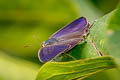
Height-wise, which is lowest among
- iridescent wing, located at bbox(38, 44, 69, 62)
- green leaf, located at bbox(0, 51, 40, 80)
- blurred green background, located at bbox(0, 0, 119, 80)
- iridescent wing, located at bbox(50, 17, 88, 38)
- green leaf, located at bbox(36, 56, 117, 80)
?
green leaf, located at bbox(36, 56, 117, 80)

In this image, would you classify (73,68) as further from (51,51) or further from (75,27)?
(75,27)

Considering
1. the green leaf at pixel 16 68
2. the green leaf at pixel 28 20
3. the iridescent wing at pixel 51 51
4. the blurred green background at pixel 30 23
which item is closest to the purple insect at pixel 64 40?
the iridescent wing at pixel 51 51

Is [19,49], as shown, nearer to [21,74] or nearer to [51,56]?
[21,74]

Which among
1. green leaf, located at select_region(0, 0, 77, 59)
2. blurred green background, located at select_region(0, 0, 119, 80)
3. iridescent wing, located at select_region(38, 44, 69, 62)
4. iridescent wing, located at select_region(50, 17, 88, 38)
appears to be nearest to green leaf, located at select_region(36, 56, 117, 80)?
iridescent wing, located at select_region(38, 44, 69, 62)

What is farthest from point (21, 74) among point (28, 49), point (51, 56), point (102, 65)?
point (102, 65)

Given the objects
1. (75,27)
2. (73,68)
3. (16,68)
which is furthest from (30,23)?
(73,68)

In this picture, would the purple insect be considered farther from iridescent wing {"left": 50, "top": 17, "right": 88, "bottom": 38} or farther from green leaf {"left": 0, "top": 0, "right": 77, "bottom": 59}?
green leaf {"left": 0, "top": 0, "right": 77, "bottom": 59}
